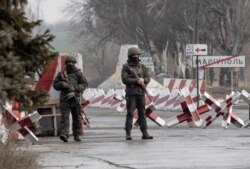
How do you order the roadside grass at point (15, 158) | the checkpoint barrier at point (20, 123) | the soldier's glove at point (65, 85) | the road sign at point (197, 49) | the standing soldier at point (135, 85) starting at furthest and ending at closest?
the road sign at point (197, 49)
the standing soldier at point (135, 85)
the soldier's glove at point (65, 85)
the checkpoint barrier at point (20, 123)
the roadside grass at point (15, 158)

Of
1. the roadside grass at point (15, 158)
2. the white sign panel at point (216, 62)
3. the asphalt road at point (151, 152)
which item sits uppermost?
the roadside grass at point (15, 158)

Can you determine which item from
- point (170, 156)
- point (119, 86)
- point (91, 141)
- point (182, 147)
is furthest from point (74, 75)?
point (119, 86)

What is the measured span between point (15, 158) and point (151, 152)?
488 centimetres

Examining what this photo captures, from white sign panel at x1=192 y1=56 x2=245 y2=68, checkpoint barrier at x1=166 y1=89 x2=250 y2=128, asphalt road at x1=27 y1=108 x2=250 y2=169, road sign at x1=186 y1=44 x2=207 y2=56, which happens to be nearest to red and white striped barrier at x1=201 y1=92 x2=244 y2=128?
checkpoint barrier at x1=166 y1=89 x2=250 y2=128

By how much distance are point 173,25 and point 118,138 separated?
51.1 m

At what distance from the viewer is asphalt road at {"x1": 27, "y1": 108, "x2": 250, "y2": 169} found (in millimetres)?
12609

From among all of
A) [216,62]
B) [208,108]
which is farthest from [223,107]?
[216,62]

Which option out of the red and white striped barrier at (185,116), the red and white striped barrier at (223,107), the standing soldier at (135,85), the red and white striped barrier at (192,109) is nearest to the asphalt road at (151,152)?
the standing soldier at (135,85)

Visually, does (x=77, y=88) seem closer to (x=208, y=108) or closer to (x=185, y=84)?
(x=208, y=108)

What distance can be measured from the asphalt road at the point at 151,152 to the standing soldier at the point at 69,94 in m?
0.28

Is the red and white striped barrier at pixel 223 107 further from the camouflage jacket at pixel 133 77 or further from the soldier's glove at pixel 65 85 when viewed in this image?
the soldier's glove at pixel 65 85

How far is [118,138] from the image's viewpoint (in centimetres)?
1895

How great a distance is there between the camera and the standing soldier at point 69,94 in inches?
690

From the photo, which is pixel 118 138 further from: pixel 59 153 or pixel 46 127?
pixel 59 153
